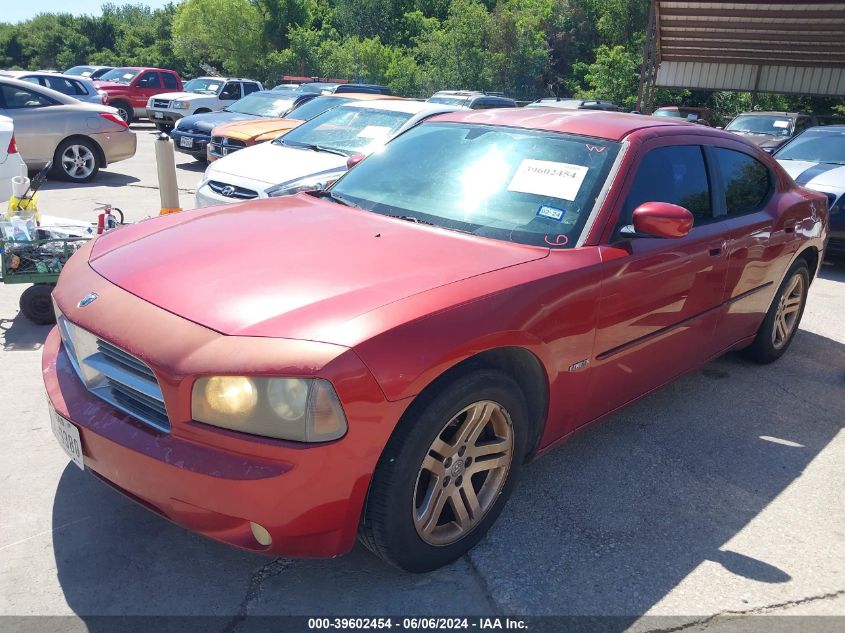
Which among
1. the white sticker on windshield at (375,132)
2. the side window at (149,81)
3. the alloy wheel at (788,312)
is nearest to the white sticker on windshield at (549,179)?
the alloy wheel at (788,312)

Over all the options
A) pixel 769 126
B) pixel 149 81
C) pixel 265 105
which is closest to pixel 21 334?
pixel 265 105

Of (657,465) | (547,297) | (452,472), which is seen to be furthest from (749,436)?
(452,472)

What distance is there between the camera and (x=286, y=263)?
9.26 ft

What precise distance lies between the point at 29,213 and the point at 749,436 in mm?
5015

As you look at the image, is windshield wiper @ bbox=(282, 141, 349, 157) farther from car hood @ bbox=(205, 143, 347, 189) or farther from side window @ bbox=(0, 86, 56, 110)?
side window @ bbox=(0, 86, 56, 110)

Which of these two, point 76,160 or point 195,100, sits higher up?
point 195,100

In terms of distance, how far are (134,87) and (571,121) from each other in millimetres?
21619

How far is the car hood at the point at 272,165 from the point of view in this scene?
23.5 ft

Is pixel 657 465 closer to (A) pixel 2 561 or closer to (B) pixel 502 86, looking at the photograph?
(A) pixel 2 561

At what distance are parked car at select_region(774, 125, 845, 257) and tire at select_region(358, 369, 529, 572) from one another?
21.7ft

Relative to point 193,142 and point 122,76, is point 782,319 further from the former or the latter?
point 122,76

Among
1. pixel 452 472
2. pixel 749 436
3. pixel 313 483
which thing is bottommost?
pixel 749 436

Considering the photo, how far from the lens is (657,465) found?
3.73 meters

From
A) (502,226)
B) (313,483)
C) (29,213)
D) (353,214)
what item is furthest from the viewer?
(29,213)
